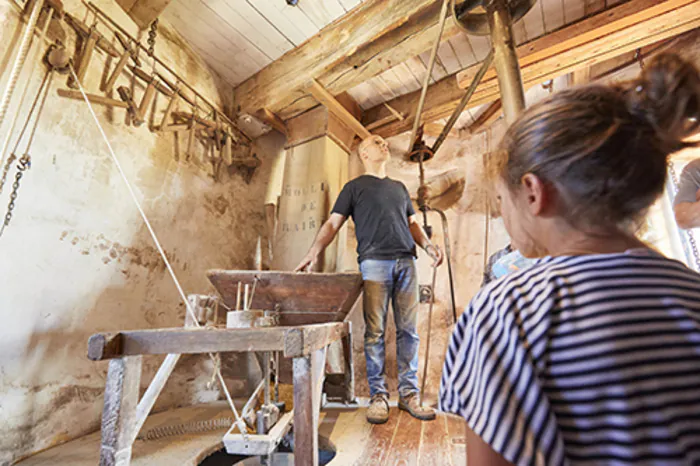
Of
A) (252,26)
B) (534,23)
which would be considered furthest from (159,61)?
(534,23)

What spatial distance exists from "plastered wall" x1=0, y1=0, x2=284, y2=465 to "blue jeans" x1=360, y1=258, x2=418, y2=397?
3.21 ft

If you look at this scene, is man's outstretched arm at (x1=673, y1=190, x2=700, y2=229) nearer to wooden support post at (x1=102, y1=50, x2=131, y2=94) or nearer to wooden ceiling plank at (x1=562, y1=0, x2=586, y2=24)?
wooden ceiling plank at (x1=562, y1=0, x2=586, y2=24)

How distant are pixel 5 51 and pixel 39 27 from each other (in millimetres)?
249

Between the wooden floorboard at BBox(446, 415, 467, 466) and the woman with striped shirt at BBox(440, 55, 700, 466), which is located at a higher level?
the woman with striped shirt at BBox(440, 55, 700, 466)

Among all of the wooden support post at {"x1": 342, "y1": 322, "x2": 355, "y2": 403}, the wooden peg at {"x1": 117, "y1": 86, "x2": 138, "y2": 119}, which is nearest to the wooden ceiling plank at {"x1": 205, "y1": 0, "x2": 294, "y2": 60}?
the wooden peg at {"x1": 117, "y1": 86, "x2": 138, "y2": 119}

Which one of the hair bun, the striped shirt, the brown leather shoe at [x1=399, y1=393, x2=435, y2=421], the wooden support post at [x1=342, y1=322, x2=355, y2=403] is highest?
the hair bun

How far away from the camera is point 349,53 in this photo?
2338 millimetres

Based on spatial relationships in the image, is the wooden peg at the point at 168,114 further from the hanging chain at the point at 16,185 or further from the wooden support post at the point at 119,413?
the wooden support post at the point at 119,413

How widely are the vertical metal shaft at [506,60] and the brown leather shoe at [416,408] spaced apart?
1.60 m

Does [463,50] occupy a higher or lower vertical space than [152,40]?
higher

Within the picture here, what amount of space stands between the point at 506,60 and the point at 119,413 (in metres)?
1.95

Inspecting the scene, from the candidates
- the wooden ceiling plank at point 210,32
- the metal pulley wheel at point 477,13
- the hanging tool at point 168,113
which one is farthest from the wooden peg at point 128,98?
the metal pulley wheel at point 477,13

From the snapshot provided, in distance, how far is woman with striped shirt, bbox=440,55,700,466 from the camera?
0.38 metres

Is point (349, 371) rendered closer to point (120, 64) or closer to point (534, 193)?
point (534, 193)
